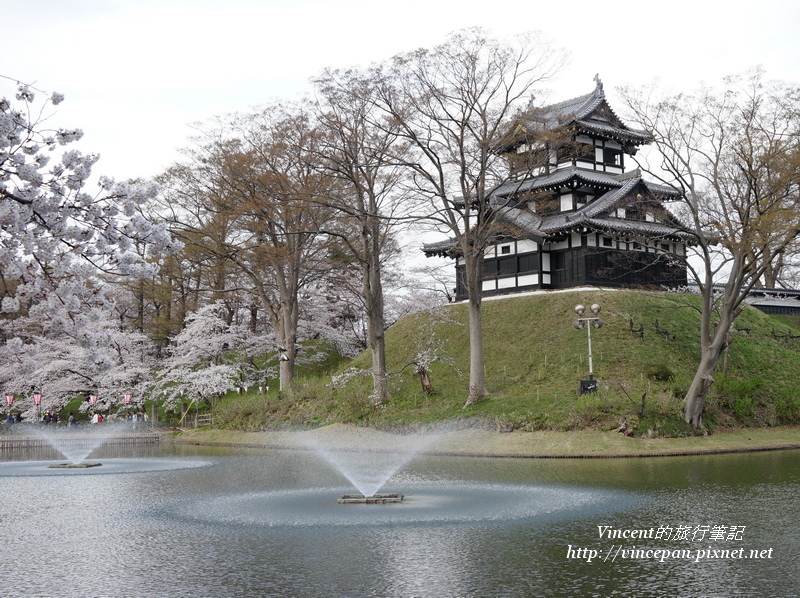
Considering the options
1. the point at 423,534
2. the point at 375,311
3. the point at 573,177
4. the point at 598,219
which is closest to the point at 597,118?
the point at 573,177

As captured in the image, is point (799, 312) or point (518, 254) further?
point (799, 312)

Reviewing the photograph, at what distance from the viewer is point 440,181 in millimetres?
33750

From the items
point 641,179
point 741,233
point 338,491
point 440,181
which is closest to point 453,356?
point 440,181

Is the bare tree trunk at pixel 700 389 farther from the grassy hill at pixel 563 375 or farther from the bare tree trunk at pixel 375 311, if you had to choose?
the bare tree trunk at pixel 375 311

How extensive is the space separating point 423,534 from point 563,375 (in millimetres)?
23036

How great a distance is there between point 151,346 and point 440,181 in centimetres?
3365

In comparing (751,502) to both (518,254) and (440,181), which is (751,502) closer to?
(440,181)

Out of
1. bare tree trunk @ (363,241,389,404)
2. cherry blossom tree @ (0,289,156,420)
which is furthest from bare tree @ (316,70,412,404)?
cherry blossom tree @ (0,289,156,420)

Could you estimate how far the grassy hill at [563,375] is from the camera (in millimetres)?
29891

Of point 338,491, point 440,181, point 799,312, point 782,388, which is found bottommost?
point 338,491

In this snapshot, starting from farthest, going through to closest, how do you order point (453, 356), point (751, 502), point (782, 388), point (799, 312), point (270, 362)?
point (270, 362) < point (799, 312) < point (453, 356) < point (782, 388) < point (751, 502)

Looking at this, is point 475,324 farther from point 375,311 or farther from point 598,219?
point 598,219

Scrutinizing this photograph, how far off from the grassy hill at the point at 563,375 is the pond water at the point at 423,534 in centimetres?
716

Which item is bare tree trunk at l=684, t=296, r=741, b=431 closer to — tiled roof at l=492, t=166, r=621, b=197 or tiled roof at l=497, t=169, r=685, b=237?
tiled roof at l=497, t=169, r=685, b=237
